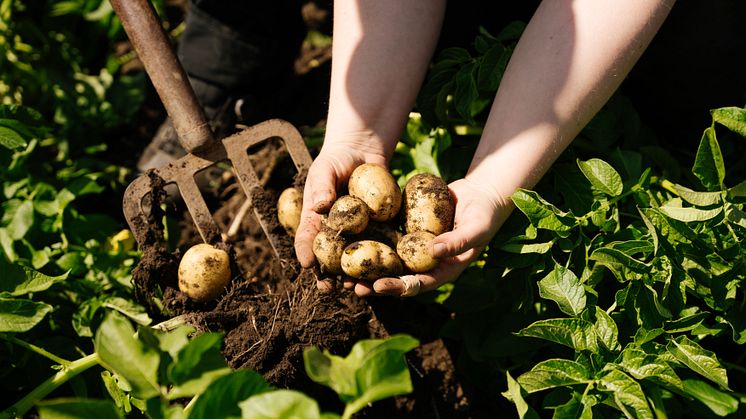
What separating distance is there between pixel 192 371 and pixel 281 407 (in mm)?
186

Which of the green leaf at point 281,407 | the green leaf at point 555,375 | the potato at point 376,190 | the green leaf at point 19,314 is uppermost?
the green leaf at point 281,407

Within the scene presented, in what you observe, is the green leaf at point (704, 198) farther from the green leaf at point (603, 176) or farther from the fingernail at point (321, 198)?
the fingernail at point (321, 198)

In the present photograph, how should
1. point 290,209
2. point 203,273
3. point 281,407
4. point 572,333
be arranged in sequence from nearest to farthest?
1. point 281,407
2. point 572,333
3. point 203,273
4. point 290,209

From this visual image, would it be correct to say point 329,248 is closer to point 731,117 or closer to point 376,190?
point 376,190

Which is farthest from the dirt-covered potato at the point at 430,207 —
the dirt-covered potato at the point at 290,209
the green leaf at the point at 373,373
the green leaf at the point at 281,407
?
the green leaf at the point at 281,407

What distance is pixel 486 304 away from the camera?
1.66m

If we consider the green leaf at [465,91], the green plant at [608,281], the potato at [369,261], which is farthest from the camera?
the green leaf at [465,91]

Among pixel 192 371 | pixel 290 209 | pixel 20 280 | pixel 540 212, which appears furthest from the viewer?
pixel 290 209

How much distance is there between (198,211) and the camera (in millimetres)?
1749

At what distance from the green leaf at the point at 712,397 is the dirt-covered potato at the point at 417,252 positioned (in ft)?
2.04

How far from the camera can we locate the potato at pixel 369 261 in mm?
1447

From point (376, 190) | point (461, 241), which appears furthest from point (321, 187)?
point (461, 241)

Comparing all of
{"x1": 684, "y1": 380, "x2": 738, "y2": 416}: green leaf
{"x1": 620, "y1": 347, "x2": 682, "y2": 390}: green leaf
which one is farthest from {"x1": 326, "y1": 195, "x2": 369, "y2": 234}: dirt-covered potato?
{"x1": 684, "y1": 380, "x2": 738, "y2": 416}: green leaf

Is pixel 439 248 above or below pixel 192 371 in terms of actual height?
below
